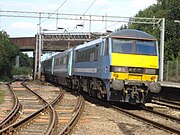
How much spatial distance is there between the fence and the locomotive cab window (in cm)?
1695

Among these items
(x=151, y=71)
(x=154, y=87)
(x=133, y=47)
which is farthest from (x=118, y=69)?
(x=154, y=87)

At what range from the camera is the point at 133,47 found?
17.4m

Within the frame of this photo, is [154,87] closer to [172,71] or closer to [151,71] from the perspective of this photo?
[151,71]

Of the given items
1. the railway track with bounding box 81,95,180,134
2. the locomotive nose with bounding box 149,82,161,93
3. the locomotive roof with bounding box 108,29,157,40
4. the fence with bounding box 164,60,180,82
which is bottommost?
the railway track with bounding box 81,95,180,134

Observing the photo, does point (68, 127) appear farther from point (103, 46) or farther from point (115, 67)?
point (103, 46)

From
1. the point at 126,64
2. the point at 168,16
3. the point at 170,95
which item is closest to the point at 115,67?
the point at 126,64

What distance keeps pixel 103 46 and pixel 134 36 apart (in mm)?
1496

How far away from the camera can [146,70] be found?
56.1 ft

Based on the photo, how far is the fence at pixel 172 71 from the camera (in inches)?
1348

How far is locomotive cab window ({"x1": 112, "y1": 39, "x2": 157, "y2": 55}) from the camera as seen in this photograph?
56.5ft

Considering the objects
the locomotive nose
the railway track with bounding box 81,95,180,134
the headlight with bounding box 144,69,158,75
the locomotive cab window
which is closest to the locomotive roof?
the locomotive cab window

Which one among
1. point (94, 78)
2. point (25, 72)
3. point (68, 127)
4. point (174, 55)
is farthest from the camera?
point (25, 72)

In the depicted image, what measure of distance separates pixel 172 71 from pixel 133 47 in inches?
756

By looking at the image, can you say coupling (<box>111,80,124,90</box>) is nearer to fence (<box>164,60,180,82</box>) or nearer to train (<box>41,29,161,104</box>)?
train (<box>41,29,161,104</box>)
